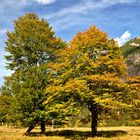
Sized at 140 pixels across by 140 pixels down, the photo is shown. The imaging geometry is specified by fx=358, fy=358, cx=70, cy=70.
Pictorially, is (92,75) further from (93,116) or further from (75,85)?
(93,116)

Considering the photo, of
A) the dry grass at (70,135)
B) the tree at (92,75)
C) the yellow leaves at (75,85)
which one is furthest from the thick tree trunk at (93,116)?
the yellow leaves at (75,85)

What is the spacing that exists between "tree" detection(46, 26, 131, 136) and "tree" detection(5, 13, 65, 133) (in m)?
2.59

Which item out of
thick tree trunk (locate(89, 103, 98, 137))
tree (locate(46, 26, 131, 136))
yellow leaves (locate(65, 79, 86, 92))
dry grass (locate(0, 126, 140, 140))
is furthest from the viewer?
thick tree trunk (locate(89, 103, 98, 137))

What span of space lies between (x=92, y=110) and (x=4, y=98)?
12781mm

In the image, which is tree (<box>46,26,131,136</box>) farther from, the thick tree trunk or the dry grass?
the dry grass

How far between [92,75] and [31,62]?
10.2 m

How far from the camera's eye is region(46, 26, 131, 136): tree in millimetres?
38303

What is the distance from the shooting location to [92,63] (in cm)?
3934

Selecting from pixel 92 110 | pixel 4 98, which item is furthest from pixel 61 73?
pixel 4 98

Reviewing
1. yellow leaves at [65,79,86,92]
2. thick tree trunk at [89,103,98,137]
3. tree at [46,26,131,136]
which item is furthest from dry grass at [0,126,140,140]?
yellow leaves at [65,79,86,92]

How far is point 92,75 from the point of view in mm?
38375

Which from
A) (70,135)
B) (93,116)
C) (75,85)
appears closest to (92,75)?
(75,85)

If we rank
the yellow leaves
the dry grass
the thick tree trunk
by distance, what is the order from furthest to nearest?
the thick tree trunk → the yellow leaves → the dry grass

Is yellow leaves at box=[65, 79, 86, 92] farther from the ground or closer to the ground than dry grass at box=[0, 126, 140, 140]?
farther from the ground
